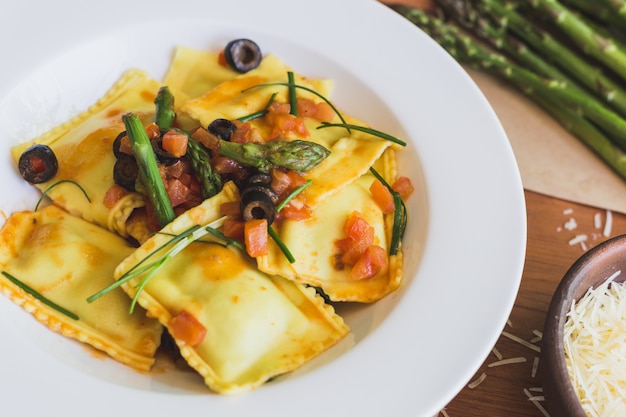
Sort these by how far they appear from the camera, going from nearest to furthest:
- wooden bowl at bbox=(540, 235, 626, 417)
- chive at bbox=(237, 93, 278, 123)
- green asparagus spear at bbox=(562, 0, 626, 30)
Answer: wooden bowl at bbox=(540, 235, 626, 417) < chive at bbox=(237, 93, 278, 123) < green asparagus spear at bbox=(562, 0, 626, 30)

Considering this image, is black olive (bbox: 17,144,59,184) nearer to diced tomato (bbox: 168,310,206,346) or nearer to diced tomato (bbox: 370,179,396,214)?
diced tomato (bbox: 168,310,206,346)

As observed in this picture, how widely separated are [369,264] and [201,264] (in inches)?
37.7

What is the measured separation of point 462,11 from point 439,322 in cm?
361

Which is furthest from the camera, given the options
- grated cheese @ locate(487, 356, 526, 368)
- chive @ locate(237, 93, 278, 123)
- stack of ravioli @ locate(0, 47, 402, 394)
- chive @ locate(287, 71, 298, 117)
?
chive @ locate(287, 71, 298, 117)

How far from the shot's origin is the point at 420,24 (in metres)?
5.81

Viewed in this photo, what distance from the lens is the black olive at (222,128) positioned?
13.0 feet

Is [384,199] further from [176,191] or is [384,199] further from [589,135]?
[589,135]

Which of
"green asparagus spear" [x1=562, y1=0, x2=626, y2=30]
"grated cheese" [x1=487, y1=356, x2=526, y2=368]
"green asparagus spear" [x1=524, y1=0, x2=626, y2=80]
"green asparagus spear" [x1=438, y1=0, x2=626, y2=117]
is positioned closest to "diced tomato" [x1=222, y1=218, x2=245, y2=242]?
"grated cheese" [x1=487, y1=356, x2=526, y2=368]

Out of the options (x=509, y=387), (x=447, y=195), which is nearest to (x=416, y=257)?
(x=447, y=195)

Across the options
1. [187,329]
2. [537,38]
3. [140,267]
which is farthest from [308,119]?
[537,38]

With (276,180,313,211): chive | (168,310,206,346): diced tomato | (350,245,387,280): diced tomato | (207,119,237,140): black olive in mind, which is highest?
(207,119,237,140): black olive

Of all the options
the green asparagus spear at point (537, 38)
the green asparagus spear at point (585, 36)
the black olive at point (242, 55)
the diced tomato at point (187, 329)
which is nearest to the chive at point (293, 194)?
the diced tomato at point (187, 329)

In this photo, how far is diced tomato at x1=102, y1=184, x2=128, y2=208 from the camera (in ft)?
12.9

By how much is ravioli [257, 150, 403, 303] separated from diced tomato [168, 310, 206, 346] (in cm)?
47
